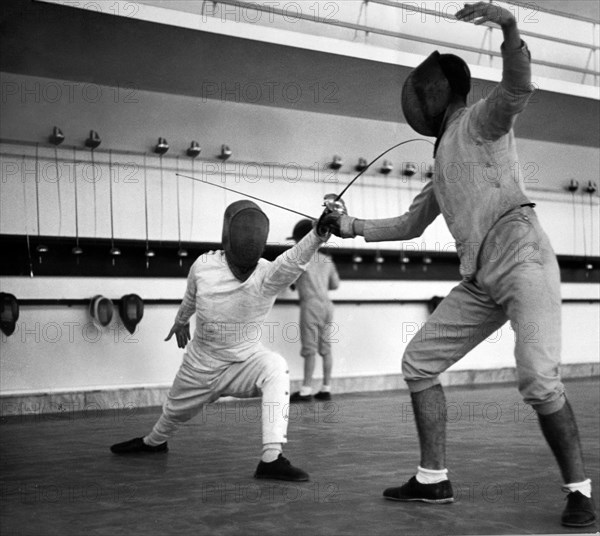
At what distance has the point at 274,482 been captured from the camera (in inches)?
143

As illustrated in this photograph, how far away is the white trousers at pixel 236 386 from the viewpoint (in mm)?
3812

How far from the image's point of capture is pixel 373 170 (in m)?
8.74

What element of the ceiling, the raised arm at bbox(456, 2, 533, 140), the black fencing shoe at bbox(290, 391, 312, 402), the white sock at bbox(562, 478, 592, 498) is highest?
the ceiling

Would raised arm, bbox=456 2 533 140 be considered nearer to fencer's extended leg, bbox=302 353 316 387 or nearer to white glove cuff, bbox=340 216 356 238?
white glove cuff, bbox=340 216 356 238

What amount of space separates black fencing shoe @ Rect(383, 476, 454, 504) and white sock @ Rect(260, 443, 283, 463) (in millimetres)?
648

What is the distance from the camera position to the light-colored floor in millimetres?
2861

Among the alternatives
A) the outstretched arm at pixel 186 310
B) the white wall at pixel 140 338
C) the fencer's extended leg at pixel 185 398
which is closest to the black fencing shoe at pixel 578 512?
the fencer's extended leg at pixel 185 398

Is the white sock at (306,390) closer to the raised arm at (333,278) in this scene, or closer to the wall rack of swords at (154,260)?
the raised arm at (333,278)

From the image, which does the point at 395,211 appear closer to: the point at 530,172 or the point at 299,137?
the point at 299,137

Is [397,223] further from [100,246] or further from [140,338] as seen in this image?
[140,338]

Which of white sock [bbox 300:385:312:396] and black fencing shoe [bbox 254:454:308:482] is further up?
black fencing shoe [bbox 254:454:308:482]

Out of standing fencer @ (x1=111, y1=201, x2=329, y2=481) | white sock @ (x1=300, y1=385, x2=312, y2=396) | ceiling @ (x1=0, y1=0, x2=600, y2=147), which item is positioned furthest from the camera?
white sock @ (x1=300, y1=385, x2=312, y2=396)

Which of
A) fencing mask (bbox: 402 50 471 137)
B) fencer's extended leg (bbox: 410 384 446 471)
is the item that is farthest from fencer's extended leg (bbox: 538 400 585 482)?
fencing mask (bbox: 402 50 471 137)

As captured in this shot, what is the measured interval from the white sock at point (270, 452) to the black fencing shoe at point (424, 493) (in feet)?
2.13
